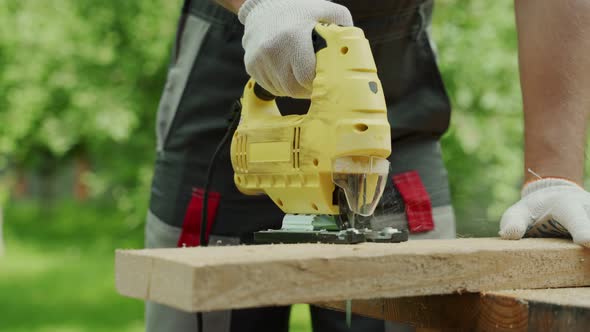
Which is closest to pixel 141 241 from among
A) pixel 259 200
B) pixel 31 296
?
pixel 31 296

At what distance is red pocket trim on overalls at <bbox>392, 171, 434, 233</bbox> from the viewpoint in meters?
2.37

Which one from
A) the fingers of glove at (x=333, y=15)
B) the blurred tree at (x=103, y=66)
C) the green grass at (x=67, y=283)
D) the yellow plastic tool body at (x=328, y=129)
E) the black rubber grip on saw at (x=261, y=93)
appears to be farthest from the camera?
the green grass at (x=67, y=283)

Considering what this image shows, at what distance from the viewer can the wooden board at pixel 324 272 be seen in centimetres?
133

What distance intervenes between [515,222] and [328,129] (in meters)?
0.50

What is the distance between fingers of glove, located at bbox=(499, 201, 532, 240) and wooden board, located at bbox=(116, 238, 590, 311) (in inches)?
6.1

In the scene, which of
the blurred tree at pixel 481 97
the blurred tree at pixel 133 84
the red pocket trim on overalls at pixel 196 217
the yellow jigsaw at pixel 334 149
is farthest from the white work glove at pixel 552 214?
the blurred tree at pixel 481 97

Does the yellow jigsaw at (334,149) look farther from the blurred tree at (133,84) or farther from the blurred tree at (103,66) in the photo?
the blurred tree at (103,66)

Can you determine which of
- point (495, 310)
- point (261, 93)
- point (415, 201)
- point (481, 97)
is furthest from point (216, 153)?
point (481, 97)

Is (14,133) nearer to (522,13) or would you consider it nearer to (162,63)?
(162,63)

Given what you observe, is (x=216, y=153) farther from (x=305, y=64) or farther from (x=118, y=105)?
(x=118, y=105)

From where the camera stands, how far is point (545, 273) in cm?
171

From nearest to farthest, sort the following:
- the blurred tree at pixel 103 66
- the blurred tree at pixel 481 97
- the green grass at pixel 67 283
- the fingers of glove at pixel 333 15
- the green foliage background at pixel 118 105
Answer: the fingers of glove at pixel 333 15
the blurred tree at pixel 481 97
the green foliage background at pixel 118 105
the blurred tree at pixel 103 66
the green grass at pixel 67 283

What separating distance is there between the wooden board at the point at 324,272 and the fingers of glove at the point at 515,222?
0.15 meters

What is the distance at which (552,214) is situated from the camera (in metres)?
1.94
